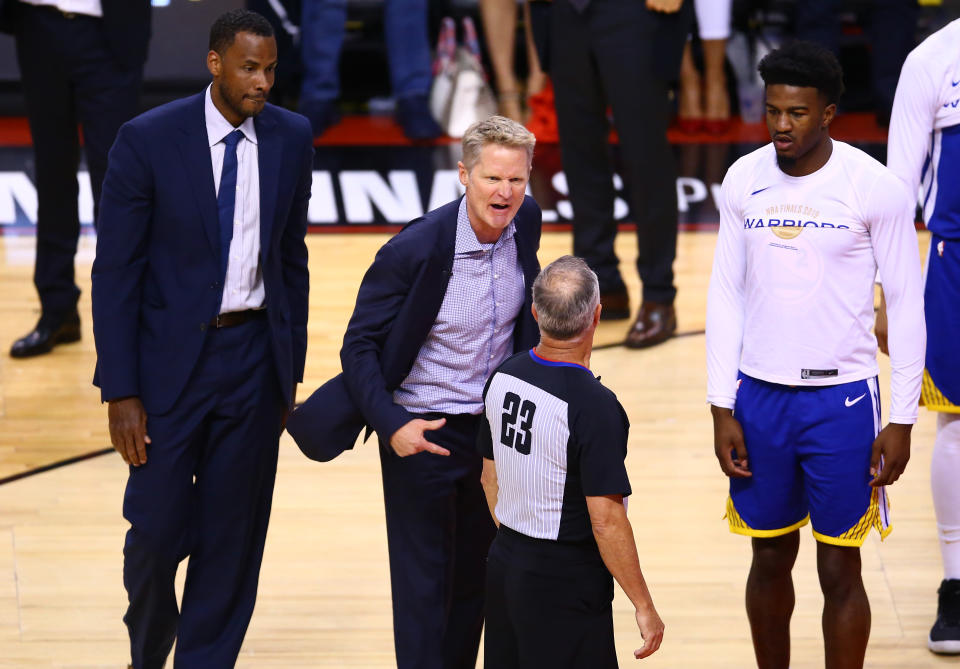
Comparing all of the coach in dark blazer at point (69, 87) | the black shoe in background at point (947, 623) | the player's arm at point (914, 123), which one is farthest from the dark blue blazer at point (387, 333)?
the coach in dark blazer at point (69, 87)

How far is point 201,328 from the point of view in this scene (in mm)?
3129

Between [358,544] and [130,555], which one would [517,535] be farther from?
[358,544]

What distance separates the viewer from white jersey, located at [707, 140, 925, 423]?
2.88 metres

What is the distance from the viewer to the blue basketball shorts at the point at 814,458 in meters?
2.99

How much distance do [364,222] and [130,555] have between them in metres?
4.67

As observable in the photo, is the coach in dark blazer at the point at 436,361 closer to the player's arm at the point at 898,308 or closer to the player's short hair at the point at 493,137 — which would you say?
the player's short hair at the point at 493,137

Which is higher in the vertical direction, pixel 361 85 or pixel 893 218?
pixel 893 218

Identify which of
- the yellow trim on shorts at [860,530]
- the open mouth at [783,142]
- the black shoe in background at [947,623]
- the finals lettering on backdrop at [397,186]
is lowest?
the finals lettering on backdrop at [397,186]

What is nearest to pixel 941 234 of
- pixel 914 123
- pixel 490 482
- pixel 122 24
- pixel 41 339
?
pixel 914 123

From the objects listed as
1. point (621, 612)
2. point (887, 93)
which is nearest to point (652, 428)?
point (621, 612)

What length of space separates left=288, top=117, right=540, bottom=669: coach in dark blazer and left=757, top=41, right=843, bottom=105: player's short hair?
0.53 m

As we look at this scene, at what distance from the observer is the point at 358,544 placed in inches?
168

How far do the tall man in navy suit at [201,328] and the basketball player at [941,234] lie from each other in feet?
4.74

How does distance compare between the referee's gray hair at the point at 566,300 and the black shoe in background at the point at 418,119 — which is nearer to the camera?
the referee's gray hair at the point at 566,300
